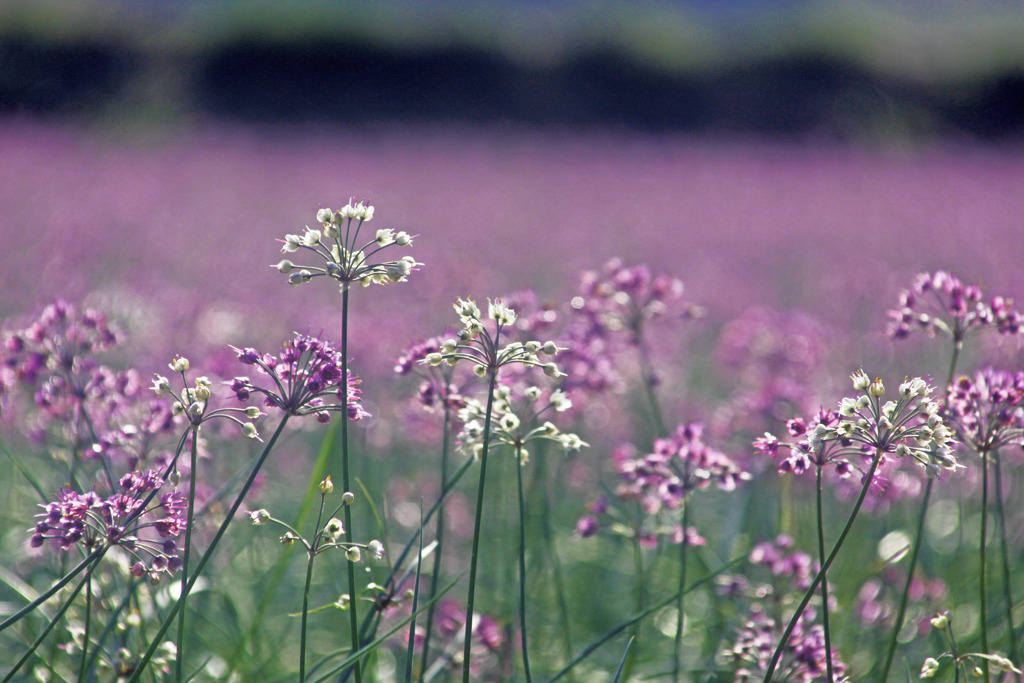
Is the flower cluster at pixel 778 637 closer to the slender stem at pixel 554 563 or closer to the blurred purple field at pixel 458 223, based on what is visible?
the slender stem at pixel 554 563

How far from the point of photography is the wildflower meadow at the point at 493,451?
69.8 inches

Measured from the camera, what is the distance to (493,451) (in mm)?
3609

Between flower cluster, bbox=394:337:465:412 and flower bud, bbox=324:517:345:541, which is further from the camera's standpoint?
flower cluster, bbox=394:337:465:412

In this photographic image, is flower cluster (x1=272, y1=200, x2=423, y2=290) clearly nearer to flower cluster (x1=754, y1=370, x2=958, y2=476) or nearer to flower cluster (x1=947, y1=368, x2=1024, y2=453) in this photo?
flower cluster (x1=754, y1=370, x2=958, y2=476)

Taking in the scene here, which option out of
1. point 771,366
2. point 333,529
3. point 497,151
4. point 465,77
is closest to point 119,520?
point 333,529

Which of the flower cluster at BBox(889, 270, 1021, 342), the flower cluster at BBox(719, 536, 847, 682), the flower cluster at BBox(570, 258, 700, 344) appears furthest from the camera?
the flower cluster at BBox(570, 258, 700, 344)

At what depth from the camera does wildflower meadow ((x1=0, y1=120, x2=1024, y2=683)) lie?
1.77 metres

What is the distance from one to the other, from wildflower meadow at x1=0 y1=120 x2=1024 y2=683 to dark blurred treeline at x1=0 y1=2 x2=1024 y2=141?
15.2 meters

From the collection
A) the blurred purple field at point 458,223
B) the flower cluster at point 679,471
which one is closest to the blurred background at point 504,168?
the blurred purple field at point 458,223

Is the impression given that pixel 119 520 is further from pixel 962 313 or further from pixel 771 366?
pixel 771 366

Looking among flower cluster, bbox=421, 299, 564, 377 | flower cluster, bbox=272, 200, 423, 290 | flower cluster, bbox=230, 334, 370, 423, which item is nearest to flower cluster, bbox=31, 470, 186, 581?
flower cluster, bbox=230, 334, 370, 423

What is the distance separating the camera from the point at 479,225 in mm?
10297

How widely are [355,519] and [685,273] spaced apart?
561 centimetres

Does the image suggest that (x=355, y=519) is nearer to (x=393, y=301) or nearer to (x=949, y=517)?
(x=393, y=301)
